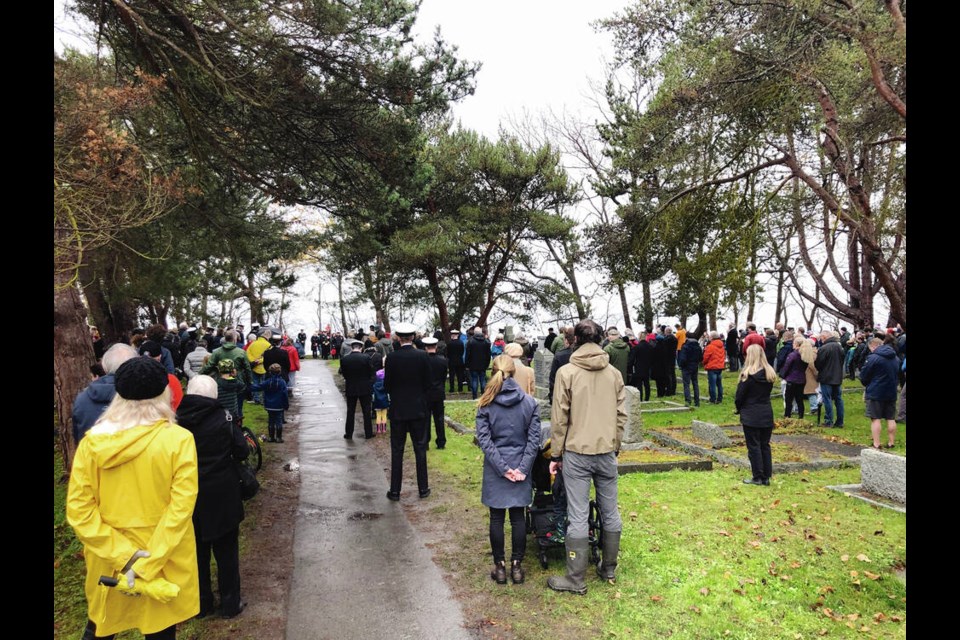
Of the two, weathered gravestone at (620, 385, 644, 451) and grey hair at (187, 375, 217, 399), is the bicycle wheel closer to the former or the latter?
grey hair at (187, 375, 217, 399)

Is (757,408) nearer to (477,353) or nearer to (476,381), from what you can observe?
(477,353)

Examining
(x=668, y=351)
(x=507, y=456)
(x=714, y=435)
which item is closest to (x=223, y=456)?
(x=507, y=456)

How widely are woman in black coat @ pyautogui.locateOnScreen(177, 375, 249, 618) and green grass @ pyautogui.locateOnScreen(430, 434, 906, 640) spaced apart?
1965 mm

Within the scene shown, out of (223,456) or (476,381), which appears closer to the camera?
(223,456)

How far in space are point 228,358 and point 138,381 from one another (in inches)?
282

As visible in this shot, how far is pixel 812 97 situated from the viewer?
405 inches

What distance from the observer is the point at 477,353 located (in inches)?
632

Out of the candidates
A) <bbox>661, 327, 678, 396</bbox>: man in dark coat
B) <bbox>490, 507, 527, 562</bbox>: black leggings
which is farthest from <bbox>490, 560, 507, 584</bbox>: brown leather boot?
<bbox>661, 327, 678, 396</bbox>: man in dark coat

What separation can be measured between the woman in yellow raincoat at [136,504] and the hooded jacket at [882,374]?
10.1 meters

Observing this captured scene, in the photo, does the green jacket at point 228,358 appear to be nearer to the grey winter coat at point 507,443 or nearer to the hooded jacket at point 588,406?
the grey winter coat at point 507,443

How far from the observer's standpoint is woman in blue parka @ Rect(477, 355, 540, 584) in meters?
5.05
